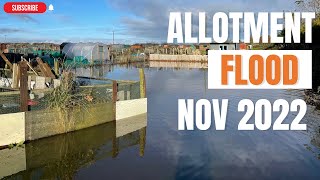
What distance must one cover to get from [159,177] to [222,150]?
3.35m

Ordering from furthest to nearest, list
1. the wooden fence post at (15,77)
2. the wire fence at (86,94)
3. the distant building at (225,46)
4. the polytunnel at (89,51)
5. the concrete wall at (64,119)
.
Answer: the distant building at (225,46) < the polytunnel at (89,51) < the wooden fence post at (15,77) < the concrete wall at (64,119) < the wire fence at (86,94)

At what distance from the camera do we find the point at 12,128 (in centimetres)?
1191

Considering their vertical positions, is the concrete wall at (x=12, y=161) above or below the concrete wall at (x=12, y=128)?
below

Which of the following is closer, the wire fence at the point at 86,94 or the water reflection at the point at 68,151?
the water reflection at the point at 68,151

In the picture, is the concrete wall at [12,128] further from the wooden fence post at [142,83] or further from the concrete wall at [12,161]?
the wooden fence post at [142,83]

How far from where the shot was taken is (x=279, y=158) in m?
11.5

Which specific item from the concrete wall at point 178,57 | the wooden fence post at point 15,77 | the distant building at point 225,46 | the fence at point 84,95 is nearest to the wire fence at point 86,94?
the fence at point 84,95

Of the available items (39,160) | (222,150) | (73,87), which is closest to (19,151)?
(39,160)

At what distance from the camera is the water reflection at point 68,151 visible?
10219 mm

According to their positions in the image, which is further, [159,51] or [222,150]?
[159,51]

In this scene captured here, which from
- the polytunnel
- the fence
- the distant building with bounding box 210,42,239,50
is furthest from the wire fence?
the distant building with bounding box 210,42,239,50

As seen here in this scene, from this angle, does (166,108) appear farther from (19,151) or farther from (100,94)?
(19,151)

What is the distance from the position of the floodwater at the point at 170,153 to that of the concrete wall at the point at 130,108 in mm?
438

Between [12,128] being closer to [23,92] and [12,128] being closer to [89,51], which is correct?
[23,92]
